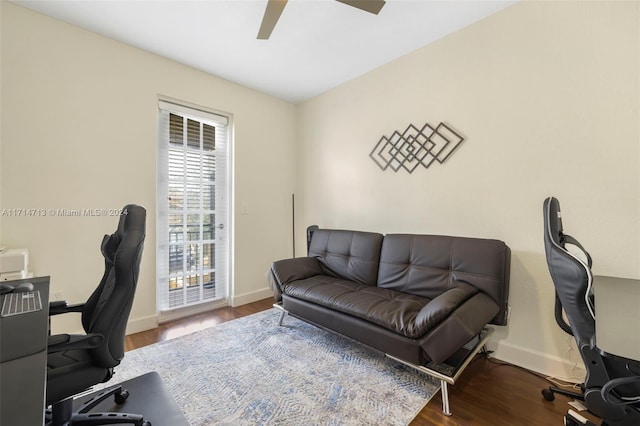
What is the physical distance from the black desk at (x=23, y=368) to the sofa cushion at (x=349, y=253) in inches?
84.4

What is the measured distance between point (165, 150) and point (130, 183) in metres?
0.50

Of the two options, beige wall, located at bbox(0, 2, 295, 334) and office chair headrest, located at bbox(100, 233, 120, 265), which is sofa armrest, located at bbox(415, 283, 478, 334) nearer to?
office chair headrest, located at bbox(100, 233, 120, 265)

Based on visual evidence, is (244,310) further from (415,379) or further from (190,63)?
(190,63)

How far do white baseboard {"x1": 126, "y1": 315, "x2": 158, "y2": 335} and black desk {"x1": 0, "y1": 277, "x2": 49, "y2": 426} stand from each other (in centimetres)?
191

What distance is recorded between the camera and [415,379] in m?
1.76

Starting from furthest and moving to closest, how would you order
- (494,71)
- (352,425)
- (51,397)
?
(494,71) → (352,425) → (51,397)

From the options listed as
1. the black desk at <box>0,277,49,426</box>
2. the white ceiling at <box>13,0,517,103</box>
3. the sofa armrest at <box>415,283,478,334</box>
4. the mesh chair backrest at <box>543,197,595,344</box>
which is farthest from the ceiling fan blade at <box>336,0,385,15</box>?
the black desk at <box>0,277,49,426</box>

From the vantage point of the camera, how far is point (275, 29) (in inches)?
88.4

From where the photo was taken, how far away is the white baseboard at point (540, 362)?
1.73 m

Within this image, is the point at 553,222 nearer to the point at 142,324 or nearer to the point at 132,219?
the point at 132,219

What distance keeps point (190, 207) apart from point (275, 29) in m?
2.00

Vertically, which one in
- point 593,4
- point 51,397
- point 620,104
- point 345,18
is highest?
point 345,18

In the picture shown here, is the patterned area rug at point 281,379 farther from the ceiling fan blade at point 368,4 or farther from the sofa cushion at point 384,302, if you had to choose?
the ceiling fan blade at point 368,4

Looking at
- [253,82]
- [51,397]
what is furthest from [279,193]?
[51,397]
